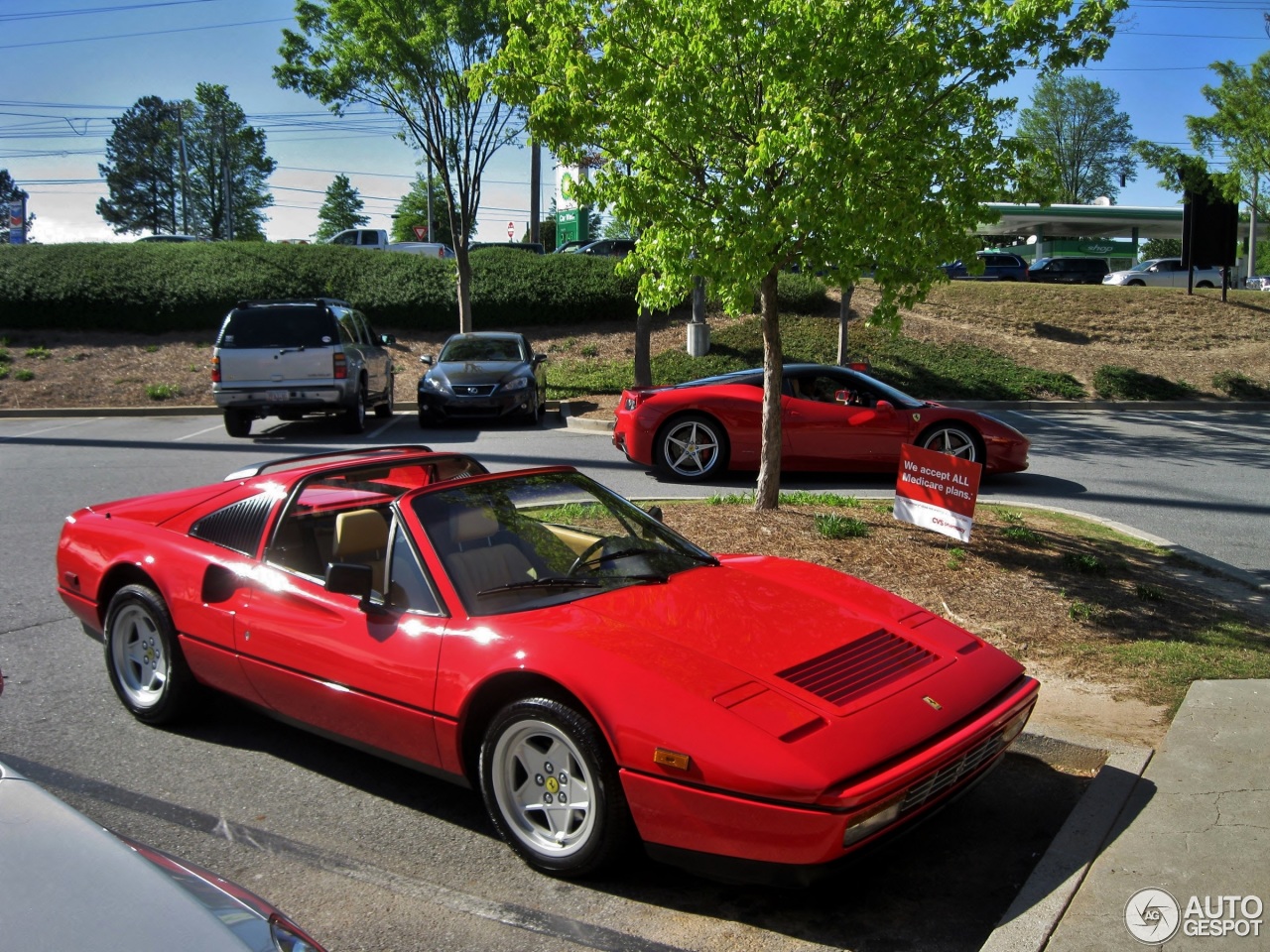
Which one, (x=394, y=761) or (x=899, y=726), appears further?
(x=394, y=761)

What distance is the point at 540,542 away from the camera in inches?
178

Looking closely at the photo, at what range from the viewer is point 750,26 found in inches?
281

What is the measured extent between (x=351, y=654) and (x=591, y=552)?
1.04 meters

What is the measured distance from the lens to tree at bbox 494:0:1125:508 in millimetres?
7012

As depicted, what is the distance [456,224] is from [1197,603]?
17849 millimetres

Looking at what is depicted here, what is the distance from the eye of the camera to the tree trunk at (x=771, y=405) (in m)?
8.38

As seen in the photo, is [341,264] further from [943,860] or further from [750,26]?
[943,860]

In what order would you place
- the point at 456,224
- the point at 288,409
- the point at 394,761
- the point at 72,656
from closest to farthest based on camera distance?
the point at 394,761, the point at 72,656, the point at 288,409, the point at 456,224

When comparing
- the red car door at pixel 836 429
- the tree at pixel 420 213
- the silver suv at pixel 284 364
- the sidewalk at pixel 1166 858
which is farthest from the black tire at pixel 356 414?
the tree at pixel 420 213

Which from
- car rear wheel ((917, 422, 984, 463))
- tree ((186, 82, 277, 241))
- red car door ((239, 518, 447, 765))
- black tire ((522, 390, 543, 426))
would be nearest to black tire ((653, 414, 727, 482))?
car rear wheel ((917, 422, 984, 463))

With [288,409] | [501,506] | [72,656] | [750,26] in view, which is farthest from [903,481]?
[288,409]

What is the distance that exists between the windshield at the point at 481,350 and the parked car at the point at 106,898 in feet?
48.7

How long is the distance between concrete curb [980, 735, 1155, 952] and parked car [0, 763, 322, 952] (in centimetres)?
206

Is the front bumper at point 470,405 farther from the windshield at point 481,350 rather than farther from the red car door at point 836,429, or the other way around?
the red car door at point 836,429
